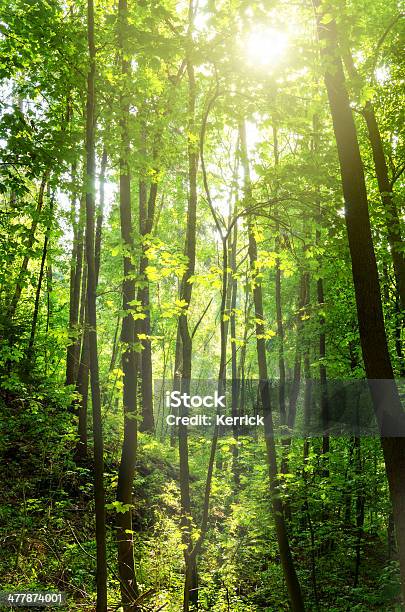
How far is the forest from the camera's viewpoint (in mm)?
5359

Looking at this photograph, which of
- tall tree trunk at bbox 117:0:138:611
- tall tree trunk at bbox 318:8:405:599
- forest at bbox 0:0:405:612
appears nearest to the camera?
forest at bbox 0:0:405:612

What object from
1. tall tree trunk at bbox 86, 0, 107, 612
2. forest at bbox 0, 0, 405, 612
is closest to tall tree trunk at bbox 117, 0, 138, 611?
forest at bbox 0, 0, 405, 612

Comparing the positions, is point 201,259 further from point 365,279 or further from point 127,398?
point 365,279

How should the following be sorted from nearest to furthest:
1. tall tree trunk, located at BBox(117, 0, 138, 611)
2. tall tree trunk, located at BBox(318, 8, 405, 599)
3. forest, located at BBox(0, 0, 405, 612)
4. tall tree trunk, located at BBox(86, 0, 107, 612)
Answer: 1. tall tree trunk, located at BBox(86, 0, 107, 612)
2. forest, located at BBox(0, 0, 405, 612)
3. tall tree trunk, located at BBox(318, 8, 405, 599)
4. tall tree trunk, located at BBox(117, 0, 138, 611)

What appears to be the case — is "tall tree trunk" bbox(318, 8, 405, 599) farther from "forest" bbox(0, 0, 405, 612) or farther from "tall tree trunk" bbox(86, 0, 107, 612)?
"tall tree trunk" bbox(86, 0, 107, 612)

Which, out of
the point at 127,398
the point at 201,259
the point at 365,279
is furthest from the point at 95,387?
the point at 201,259

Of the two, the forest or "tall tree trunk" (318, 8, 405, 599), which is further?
"tall tree trunk" (318, 8, 405, 599)

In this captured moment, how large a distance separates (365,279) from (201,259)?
4095 mm

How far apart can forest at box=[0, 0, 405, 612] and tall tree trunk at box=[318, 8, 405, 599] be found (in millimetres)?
25

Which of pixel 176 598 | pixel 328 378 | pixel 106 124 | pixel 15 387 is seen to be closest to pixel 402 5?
pixel 106 124

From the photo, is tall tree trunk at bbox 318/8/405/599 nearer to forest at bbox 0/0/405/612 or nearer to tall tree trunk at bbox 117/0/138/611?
forest at bbox 0/0/405/612

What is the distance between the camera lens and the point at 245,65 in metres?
5.19

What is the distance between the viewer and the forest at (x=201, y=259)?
5.36 metres

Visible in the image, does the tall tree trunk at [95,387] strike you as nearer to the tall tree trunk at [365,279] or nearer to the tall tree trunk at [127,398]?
the tall tree trunk at [127,398]
